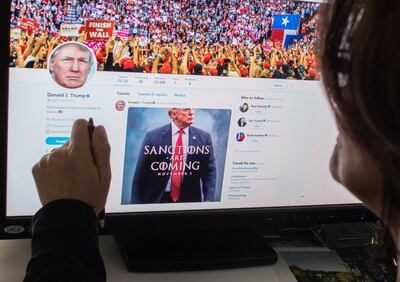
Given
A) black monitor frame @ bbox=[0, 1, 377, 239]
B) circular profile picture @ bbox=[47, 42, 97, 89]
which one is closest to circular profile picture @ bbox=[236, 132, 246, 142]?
black monitor frame @ bbox=[0, 1, 377, 239]

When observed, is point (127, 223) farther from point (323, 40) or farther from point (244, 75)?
point (323, 40)

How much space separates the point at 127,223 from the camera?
26.3 inches

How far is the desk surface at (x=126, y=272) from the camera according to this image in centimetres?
65

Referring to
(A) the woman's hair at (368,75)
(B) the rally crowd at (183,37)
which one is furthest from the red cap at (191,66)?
(A) the woman's hair at (368,75)

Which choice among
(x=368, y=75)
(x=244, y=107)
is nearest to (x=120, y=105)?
(x=244, y=107)

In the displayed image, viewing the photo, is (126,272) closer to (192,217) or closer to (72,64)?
(192,217)

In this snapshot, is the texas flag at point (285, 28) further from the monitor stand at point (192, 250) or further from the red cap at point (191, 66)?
the monitor stand at point (192, 250)

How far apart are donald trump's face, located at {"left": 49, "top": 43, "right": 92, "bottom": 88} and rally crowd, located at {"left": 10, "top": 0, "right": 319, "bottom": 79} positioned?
0.01 m

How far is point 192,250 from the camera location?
709mm

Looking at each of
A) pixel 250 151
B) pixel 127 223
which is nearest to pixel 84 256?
pixel 127 223

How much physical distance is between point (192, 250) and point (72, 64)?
31cm

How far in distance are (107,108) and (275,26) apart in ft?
0.79

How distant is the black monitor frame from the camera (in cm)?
58

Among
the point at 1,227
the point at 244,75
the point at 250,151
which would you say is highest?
the point at 244,75
